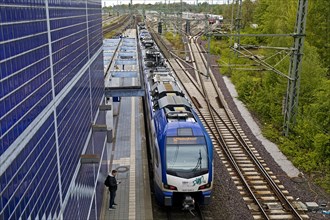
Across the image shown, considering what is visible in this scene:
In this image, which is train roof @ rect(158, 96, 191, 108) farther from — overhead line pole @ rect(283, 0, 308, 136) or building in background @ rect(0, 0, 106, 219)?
overhead line pole @ rect(283, 0, 308, 136)

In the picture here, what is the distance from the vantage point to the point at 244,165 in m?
15.5

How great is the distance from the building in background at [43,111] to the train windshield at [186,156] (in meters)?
2.71

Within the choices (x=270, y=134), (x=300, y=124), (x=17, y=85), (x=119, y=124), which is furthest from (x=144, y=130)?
(x=17, y=85)

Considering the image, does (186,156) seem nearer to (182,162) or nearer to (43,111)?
(182,162)

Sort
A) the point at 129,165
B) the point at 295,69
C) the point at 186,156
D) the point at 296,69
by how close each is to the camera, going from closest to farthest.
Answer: the point at 186,156
the point at 129,165
the point at 295,69
the point at 296,69

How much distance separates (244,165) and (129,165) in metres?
4.65

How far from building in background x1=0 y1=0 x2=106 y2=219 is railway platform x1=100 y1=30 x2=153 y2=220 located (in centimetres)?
272

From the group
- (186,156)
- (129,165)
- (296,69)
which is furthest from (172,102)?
(296,69)

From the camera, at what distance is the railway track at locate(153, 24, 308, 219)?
12.2 metres

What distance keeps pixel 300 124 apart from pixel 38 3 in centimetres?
1540

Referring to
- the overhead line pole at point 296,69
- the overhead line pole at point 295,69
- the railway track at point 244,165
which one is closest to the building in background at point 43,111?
the railway track at point 244,165

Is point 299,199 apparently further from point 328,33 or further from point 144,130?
point 328,33

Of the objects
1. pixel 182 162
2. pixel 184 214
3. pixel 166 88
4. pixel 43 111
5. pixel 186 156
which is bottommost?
pixel 184 214

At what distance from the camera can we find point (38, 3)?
5.22 meters
